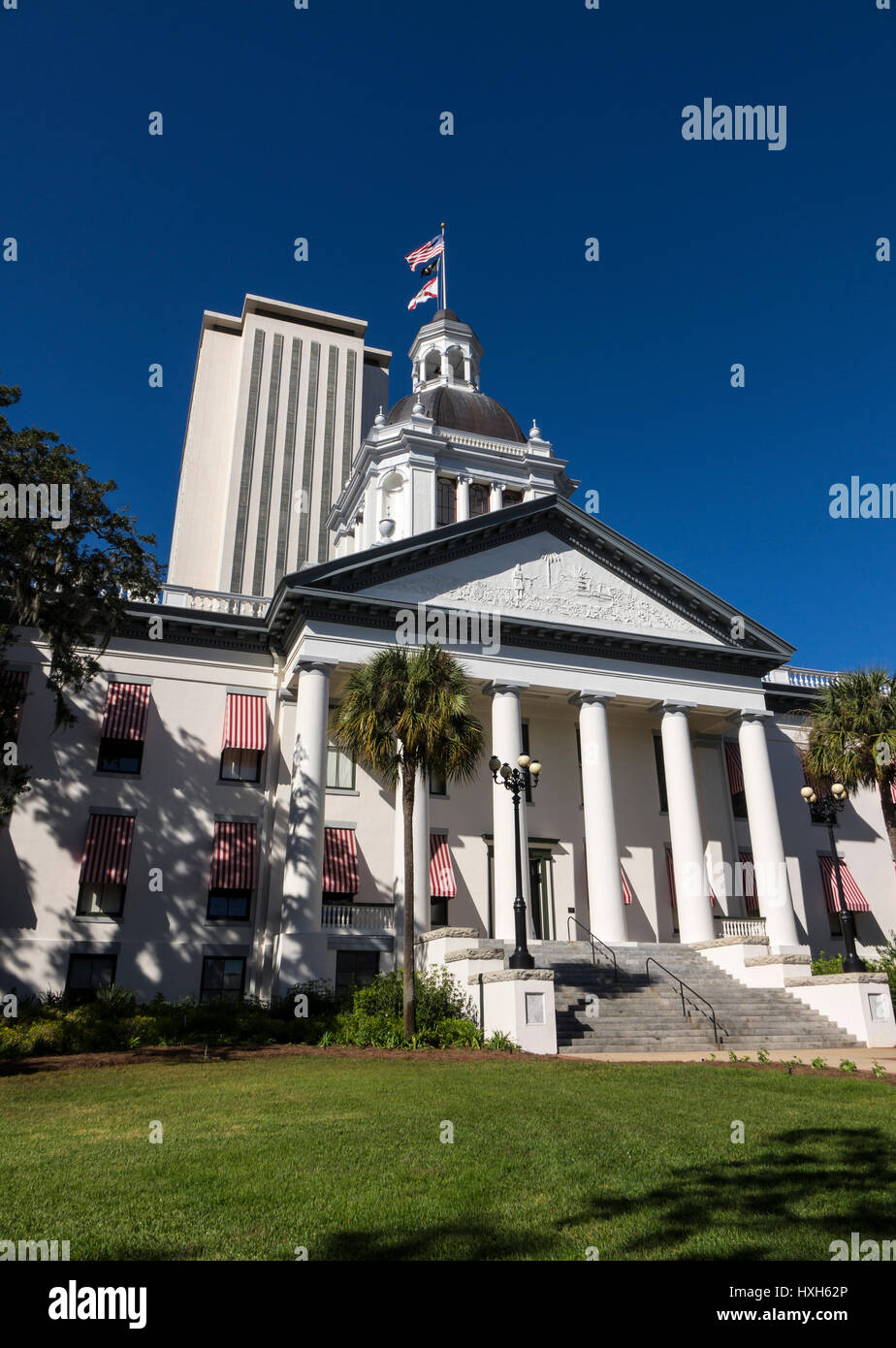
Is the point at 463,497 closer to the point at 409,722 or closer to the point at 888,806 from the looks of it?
the point at 888,806

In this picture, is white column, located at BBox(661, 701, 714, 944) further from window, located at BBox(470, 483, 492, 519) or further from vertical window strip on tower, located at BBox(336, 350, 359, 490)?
vertical window strip on tower, located at BBox(336, 350, 359, 490)

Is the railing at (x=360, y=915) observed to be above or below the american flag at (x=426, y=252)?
below

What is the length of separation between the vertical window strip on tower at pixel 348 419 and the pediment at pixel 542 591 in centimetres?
4171

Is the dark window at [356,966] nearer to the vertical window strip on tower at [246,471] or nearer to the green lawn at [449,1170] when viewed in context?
the green lawn at [449,1170]

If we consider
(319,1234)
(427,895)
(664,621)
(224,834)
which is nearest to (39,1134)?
(319,1234)

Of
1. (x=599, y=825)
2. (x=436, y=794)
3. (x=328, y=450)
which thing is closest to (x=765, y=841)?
(x=599, y=825)

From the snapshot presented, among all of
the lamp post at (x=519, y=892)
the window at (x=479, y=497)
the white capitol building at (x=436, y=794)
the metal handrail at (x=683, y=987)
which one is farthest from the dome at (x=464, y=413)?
the metal handrail at (x=683, y=987)

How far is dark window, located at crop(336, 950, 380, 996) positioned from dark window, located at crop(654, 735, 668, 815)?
42.2 ft

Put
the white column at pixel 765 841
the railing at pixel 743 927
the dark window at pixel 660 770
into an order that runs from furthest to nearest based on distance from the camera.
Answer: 1. the dark window at pixel 660 770
2. the railing at pixel 743 927
3. the white column at pixel 765 841

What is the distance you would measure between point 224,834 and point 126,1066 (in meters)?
11.9

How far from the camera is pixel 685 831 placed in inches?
1175

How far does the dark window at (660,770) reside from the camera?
1325 inches

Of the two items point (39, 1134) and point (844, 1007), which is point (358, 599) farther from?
point (39, 1134)
